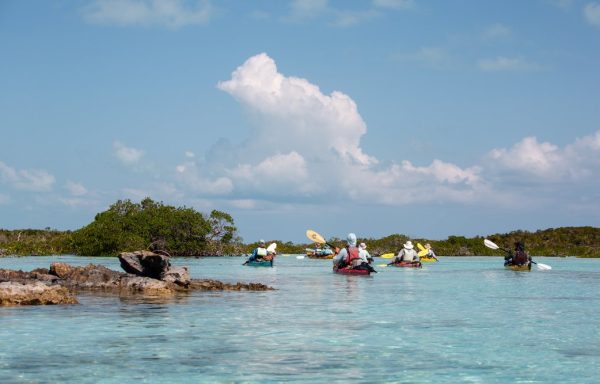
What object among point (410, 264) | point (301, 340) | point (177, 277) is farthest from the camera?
point (410, 264)

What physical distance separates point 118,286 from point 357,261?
A: 1722 centimetres

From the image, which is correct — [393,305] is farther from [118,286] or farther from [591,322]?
[118,286]

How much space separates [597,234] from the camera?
11169 centimetres

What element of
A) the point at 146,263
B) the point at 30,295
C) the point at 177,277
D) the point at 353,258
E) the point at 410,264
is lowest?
the point at 30,295

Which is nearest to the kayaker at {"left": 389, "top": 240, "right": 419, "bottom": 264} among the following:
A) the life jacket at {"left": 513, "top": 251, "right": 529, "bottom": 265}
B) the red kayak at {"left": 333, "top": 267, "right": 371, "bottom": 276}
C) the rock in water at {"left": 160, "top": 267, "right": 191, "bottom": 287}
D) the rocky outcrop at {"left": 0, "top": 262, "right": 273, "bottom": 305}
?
the life jacket at {"left": 513, "top": 251, "right": 529, "bottom": 265}

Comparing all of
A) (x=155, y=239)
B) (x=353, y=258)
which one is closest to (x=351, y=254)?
(x=353, y=258)

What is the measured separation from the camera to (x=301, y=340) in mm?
17625

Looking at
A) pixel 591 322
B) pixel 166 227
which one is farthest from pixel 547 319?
pixel 166 227

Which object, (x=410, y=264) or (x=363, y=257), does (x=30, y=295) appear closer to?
(x=363, y=257)

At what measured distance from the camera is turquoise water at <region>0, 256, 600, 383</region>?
13617 millimetres

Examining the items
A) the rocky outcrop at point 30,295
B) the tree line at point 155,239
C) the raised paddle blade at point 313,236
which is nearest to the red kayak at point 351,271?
the raised paddle blade at point 313,236

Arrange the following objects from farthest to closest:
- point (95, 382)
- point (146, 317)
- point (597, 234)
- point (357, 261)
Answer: point (597, 234) < point (357, 261) < point (146, 317) < point (95, 382)

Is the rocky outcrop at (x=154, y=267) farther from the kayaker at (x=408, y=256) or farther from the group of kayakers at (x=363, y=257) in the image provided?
the kayaker at (x=408, y=256)

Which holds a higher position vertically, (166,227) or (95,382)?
(166,227)
